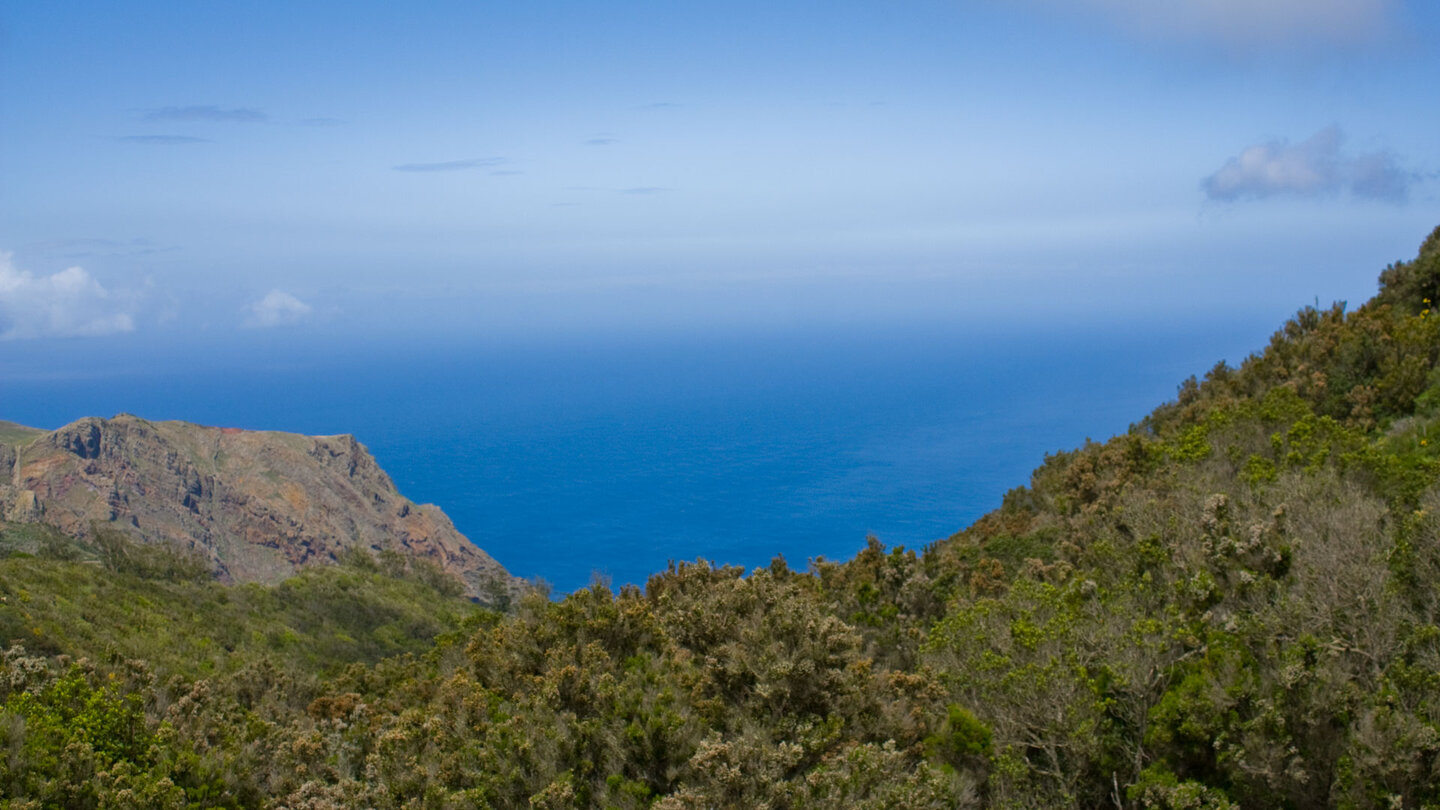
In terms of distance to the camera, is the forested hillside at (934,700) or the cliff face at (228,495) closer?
the forested hillside at (934,700)

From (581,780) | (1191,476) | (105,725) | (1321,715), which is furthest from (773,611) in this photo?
(1191,476)

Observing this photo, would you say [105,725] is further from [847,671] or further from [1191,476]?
[1191,476]

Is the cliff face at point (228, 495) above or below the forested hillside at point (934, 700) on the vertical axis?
above

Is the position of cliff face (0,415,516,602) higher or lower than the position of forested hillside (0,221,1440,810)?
higher

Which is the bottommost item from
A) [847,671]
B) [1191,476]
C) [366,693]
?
[366,693]

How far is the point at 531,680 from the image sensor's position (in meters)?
12.4

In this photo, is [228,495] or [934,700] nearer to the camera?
[934,700]

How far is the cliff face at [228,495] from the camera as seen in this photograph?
Answer: 91750 mm

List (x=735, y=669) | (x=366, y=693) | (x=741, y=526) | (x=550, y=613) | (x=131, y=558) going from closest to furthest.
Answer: (x=735, y=669), (x=550, y=613), (x=366, y=693), (x=131, y=558), (x=741, y=526)

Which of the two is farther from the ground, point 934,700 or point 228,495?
point 228,495

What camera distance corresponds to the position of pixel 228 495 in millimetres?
105250

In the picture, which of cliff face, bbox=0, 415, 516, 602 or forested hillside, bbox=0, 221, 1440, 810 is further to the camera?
cliff face, bbox=0, 415, 516, 602

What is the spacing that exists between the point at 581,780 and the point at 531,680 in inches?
115

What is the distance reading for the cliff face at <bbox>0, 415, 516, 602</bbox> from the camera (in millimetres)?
91750
